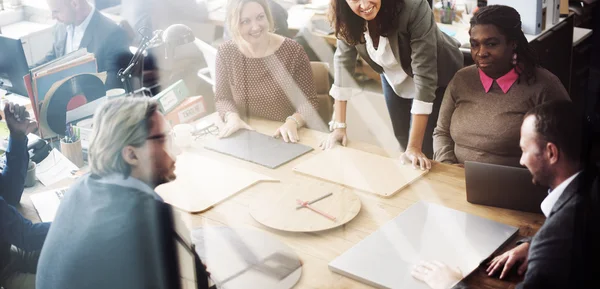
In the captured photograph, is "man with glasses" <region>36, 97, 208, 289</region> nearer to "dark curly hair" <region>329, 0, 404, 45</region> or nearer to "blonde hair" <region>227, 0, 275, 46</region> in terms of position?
"dark curly hair" <region>329, 0, 404, 45</region>

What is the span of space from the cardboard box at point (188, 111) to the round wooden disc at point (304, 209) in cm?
52

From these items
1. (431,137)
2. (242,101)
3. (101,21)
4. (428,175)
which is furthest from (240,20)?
(428,175)

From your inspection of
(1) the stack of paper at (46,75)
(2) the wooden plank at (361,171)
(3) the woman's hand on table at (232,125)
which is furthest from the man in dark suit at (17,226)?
(2) the wooden plank at (361,171)

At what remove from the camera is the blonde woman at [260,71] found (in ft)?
7.24

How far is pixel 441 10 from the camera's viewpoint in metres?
3.42

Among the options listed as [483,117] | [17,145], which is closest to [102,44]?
[17,145]

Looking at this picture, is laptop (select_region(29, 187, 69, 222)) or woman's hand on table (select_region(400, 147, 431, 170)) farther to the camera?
woman's hand on table (select_region(400, 147, 431, 170))

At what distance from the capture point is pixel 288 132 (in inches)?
77.2

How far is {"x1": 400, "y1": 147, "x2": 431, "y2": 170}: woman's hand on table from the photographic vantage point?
1.71 metres

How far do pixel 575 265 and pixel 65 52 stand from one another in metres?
1.55

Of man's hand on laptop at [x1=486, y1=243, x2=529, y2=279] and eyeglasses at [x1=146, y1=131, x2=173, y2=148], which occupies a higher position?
eyeglasses at [x1=146, y1=131, x2=173, y2=148]

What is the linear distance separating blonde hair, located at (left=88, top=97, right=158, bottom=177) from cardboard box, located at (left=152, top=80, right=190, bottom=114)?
1.73ft

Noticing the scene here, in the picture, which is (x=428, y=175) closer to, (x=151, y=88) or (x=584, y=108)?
(x=584, y=108)

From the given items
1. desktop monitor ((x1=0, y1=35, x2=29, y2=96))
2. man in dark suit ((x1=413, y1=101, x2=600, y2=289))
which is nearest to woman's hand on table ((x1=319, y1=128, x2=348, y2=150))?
man in dark suit ((x1=413, y1=101, x2=600, y2=289))
